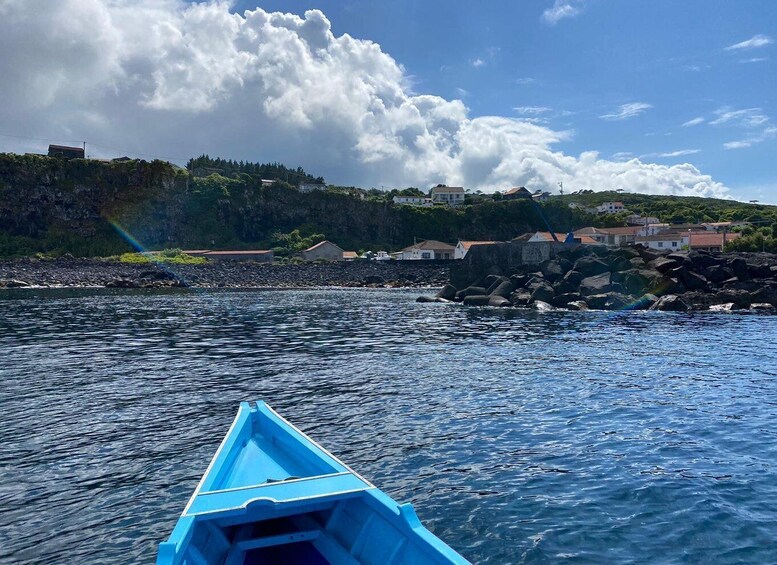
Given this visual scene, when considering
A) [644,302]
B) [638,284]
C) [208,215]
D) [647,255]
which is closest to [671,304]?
[644,302]

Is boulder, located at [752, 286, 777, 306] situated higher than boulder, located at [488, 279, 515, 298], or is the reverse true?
boulder, located at [752, 286, 777, 306]

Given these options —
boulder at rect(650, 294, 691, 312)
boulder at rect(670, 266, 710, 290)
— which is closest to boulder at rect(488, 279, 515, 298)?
boulder at rect(650, 294, 691, 312)

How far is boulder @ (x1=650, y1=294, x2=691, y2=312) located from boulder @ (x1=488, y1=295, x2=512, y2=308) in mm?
12153

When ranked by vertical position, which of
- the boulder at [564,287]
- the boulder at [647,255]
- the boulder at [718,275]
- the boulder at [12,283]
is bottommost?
the boulder at [12,283]

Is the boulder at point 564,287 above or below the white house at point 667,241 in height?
below

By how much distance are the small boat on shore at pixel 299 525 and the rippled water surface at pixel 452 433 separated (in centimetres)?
236

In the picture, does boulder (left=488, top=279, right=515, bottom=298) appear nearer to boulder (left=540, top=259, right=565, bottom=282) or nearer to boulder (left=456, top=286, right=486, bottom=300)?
boulder (left=456, top=286, right=486, bottom=300)

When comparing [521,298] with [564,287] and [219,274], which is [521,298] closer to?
[564,287]

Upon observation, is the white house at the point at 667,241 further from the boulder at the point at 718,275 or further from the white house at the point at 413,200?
the white house at the point at 413,200

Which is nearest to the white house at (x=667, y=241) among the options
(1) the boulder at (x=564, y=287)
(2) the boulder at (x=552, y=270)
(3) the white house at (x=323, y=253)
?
(2) the boulder at (x=552, y=270)

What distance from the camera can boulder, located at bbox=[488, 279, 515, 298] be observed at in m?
52.8

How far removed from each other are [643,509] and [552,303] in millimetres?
38862

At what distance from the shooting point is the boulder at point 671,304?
42.3 meters

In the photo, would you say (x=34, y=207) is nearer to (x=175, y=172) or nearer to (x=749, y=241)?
(x=175, y=172)
